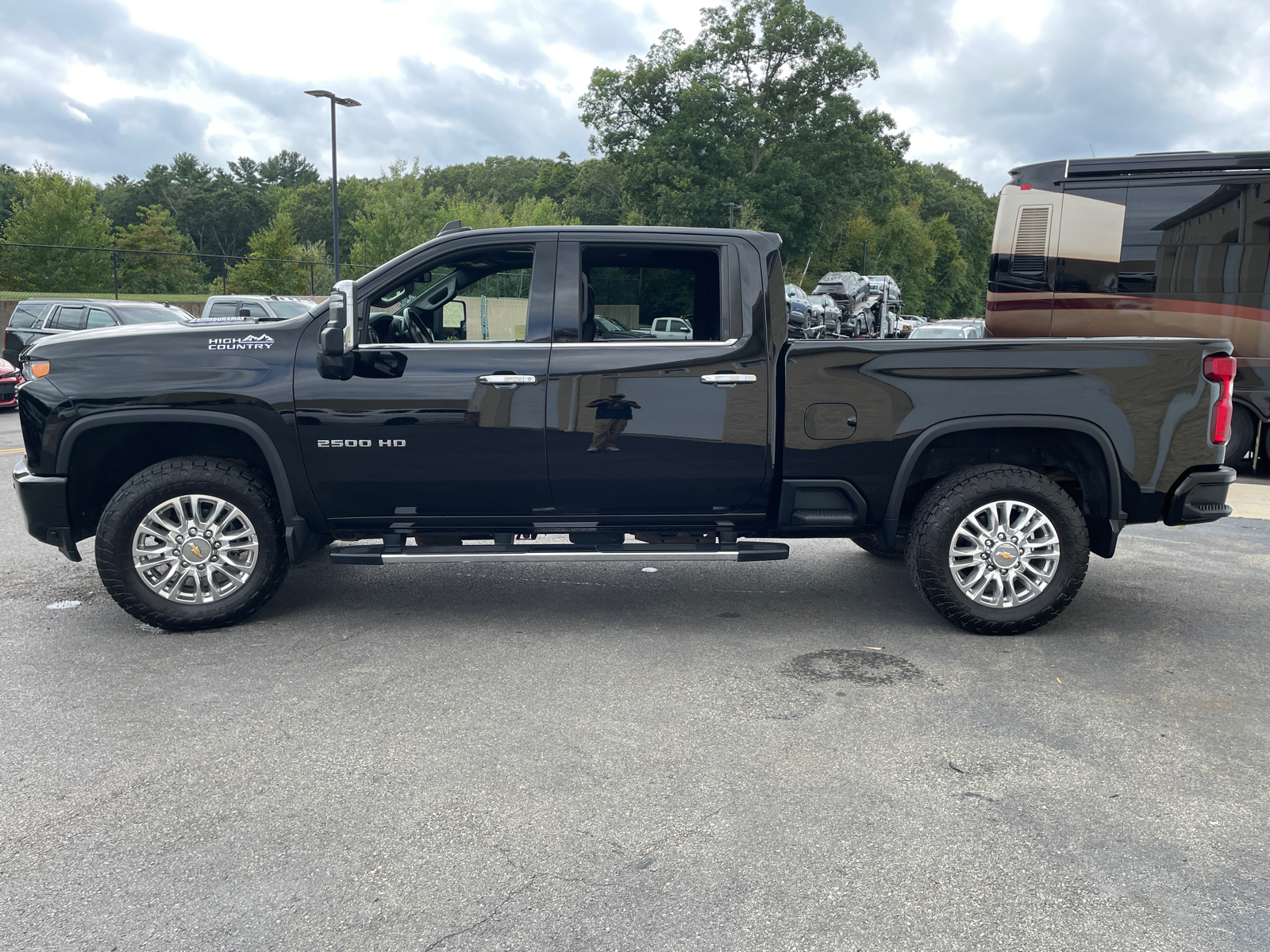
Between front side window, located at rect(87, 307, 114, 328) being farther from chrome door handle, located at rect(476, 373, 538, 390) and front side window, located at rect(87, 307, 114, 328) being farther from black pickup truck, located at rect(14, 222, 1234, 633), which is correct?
chrome door handle, located at rect(476, 373, 538, 390)

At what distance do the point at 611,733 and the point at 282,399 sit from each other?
7.95 feet

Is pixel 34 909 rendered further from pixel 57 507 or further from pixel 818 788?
pixel 57 507

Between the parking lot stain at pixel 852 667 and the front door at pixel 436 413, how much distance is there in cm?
153

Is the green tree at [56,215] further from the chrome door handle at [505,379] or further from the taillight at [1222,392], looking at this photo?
the taillight at [1222,392]

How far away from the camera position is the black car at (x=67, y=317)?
17969 millimetres

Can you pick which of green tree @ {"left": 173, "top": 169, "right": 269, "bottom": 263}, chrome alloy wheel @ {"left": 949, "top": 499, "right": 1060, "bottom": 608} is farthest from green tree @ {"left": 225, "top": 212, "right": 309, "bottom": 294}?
green tree @ {"left": 173, "top": 169, "right": 269, "bottom": 263}

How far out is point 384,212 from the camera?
40.4 meters

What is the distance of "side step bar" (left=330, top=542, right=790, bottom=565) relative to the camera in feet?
16.2

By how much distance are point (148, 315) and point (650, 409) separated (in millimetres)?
16332

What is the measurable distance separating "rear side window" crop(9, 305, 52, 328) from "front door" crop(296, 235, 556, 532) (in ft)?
56.6

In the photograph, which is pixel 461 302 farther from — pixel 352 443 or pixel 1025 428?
pixel 1025 428

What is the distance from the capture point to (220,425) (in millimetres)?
4984

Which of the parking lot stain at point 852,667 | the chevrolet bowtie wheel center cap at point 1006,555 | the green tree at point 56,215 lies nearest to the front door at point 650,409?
the parking lot stain at point 852,667

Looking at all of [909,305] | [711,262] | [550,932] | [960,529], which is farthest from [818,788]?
[909,305]
